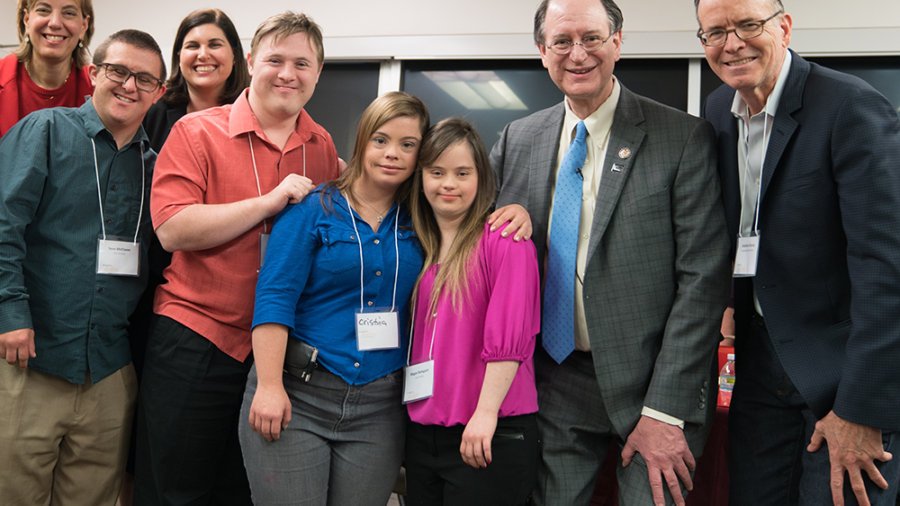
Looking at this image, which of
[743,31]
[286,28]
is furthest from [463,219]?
[743,31]

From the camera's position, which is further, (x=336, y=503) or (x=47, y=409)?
(x=47, y=409)

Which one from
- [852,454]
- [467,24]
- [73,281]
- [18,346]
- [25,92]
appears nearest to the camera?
[852,454]

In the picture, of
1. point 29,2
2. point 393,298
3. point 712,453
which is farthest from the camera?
point 29,2

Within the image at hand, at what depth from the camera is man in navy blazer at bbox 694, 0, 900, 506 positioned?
1.48 meters

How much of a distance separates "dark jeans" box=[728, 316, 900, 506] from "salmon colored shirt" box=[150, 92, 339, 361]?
4.43ft

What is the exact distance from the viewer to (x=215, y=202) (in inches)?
73.6

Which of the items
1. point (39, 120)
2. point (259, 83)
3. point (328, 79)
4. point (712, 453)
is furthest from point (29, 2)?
point (712, 453)

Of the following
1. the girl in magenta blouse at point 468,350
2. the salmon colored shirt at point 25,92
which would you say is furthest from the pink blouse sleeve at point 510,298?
the salmon colored shirt at point 25,92

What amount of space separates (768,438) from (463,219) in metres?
0.97

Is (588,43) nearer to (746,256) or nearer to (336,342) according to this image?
(746,256)

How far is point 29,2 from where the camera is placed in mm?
2438

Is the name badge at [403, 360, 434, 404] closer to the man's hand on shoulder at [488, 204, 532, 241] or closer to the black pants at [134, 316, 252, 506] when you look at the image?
the man's hand on shoulder at [488, 204, 532, 241]

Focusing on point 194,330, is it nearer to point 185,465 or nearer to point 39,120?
point 185,465

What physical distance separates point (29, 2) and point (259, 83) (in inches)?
47.1
